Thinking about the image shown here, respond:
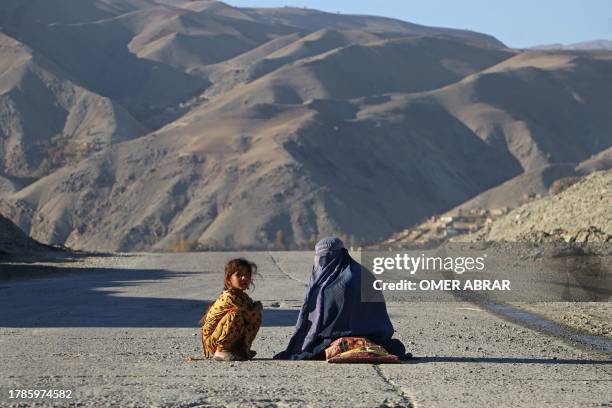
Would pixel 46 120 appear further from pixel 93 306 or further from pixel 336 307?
pixel 336 307

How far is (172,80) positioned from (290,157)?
8205cm

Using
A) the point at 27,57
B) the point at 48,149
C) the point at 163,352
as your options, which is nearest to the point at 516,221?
the point at 163,352

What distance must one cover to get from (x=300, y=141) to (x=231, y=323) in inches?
3747

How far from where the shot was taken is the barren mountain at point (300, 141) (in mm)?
89750

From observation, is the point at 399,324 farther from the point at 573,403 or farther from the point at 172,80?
the point at 172,80

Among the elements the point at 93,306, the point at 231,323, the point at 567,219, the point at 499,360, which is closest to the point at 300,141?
the point at 567,219

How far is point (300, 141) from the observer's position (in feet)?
348

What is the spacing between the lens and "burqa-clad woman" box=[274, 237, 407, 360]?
11.0 meters

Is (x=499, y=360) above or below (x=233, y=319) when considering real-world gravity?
below

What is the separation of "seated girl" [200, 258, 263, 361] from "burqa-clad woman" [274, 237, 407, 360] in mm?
434

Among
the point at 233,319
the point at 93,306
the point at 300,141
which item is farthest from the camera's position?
the point at 300,141

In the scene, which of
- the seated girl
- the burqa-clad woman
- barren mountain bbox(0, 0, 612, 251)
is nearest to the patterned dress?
the seated girl

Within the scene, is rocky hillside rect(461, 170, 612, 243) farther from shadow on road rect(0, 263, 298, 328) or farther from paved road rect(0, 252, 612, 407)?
paved road rect(0, 252, 612, 407)

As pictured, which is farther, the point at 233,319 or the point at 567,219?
the point at 567,219
